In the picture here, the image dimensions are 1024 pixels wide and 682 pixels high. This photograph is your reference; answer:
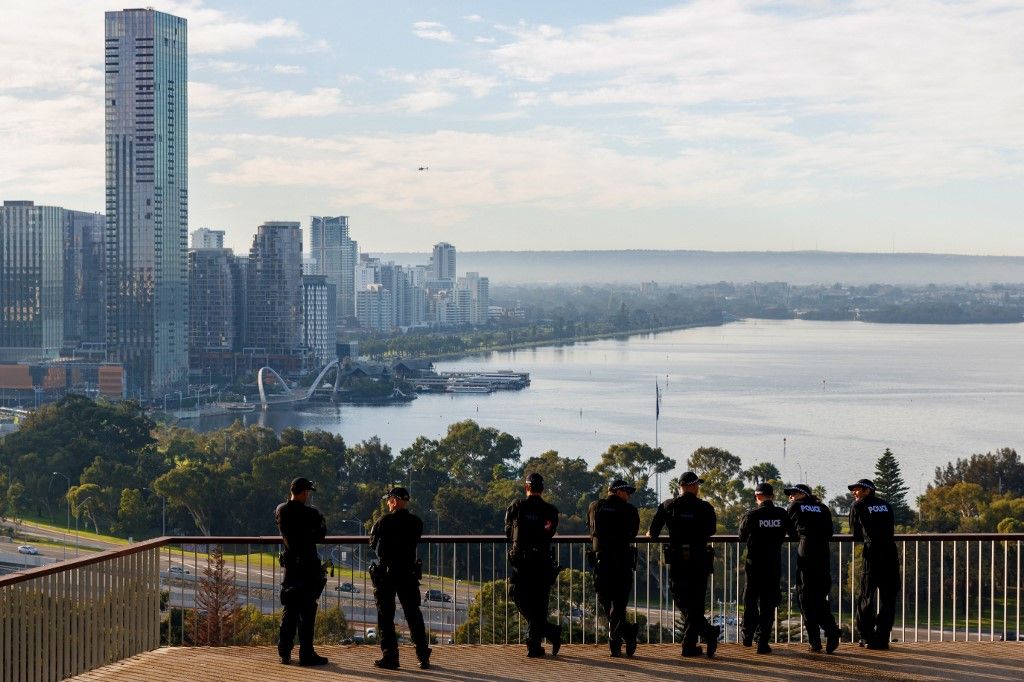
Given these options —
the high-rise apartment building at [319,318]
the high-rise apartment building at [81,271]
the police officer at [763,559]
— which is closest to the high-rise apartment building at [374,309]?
the high-rise apartment building at [319,318]

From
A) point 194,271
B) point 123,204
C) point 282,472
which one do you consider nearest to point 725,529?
point 282,472

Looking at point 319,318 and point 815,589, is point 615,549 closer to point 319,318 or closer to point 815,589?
point 815,589

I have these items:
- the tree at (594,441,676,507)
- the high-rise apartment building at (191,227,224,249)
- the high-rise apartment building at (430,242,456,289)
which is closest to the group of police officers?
the tree at (594,441,676,507)

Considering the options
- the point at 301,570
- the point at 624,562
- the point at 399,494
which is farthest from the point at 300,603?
the point at 624,562

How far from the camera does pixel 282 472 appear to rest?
1357 inches

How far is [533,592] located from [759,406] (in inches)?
2405

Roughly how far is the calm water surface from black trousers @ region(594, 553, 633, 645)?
1334 inches

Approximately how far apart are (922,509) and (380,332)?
11341 cm

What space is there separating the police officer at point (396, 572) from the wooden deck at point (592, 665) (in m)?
0.13

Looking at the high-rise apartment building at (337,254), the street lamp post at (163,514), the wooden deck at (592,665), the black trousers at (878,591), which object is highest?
the high-rise apartment building at (337,254)

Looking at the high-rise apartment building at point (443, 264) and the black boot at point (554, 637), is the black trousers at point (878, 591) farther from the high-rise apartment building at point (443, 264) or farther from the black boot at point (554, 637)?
the high-rise apartment building at point (443, 264)

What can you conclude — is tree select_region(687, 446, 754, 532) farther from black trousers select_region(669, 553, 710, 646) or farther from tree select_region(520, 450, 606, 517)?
black trousers select_region(669, 553, 710, 646)

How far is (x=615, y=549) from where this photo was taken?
6230mm

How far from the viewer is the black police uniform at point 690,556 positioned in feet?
20.5
